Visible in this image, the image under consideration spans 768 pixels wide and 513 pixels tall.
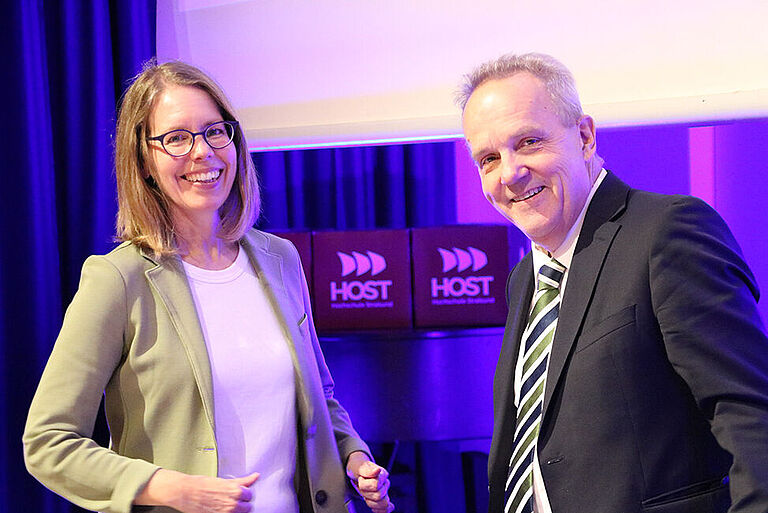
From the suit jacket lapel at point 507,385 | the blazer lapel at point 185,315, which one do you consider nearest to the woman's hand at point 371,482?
the suit jacket lapel at point 507,385

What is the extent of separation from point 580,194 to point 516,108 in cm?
21

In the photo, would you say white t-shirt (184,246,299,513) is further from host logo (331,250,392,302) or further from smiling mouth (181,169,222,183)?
host logo (331,250,392,302)

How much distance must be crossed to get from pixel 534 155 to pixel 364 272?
1.24 metres

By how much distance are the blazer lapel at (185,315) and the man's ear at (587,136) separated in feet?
2.85

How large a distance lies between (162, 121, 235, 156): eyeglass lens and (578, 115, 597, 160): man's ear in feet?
2.55

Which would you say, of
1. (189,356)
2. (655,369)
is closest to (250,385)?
(189,356)

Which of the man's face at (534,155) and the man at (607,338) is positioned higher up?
the man's face at (534,155)

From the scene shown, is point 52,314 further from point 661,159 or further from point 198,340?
point 661,159

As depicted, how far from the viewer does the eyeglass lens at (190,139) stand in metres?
1.70

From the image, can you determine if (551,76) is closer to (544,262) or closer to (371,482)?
(544,262)

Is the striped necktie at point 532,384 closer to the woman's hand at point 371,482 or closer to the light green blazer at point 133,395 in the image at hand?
the woman's hand at point 371,482

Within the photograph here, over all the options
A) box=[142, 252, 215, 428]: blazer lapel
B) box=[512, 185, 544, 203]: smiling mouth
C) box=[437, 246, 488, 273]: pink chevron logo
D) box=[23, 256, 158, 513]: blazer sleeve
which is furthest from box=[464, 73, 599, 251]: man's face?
box=[437, 246, 488, 273]: pink chevron logo

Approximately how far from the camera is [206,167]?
1713 millimetres

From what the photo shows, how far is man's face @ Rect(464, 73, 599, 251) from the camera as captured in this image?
150cm
